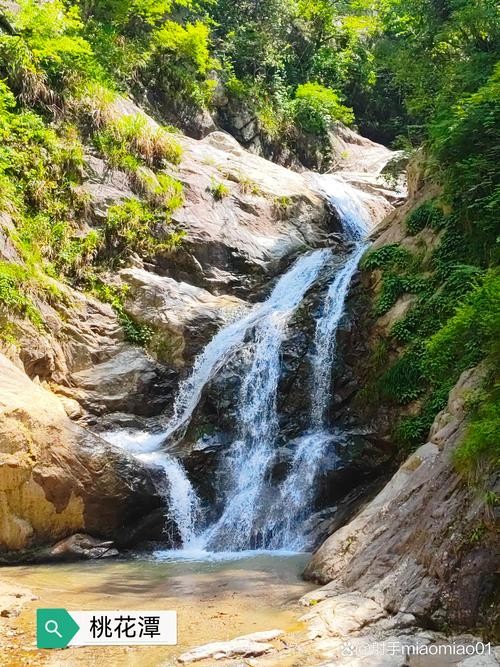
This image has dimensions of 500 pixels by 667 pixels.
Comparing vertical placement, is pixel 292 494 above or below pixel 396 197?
below

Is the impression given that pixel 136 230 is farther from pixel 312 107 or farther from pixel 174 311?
pixel 312 107

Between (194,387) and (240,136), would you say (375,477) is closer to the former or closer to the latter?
(194,387)

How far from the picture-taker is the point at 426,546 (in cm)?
526

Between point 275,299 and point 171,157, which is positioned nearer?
point 275,299

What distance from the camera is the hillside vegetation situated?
33.2 feet

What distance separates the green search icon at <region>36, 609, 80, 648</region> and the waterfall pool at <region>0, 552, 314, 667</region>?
0.07 m

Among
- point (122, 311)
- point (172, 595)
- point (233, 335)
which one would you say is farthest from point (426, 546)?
point (122, 311)

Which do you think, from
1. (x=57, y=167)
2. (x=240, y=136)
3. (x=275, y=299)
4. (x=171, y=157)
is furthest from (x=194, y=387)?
(x=240, y=136)

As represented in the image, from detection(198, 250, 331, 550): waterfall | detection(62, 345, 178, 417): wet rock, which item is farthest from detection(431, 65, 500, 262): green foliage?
detection(62, 345, 178, 417): wet rock

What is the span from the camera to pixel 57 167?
50.9 feet

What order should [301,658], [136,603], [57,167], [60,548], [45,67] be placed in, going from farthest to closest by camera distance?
[45,67] < [57,167] < [60,548] < [136,603] < [301,658]

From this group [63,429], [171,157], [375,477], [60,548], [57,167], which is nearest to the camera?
[60,548]

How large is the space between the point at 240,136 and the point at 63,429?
17.7 m

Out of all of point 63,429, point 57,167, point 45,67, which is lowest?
point 63,429
